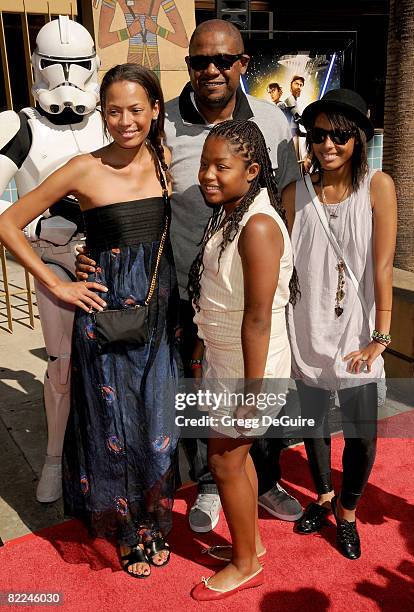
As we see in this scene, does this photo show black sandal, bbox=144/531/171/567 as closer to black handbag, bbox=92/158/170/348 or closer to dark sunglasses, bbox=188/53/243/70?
black handbag, bbox=92/158/170/348

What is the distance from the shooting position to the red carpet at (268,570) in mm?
2482

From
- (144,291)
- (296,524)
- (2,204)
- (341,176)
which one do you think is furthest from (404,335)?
(2,204)

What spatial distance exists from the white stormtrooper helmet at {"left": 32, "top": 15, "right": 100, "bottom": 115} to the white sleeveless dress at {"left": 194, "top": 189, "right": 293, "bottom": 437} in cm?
127

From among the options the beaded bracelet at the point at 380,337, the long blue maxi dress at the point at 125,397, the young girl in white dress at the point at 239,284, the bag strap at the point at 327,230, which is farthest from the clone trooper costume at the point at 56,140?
the beaded bracelet at the point at 380,337

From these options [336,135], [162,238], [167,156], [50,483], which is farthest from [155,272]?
[50,483]

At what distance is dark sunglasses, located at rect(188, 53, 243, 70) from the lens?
8.57 feet

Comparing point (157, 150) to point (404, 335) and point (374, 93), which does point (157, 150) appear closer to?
point (404, 335)

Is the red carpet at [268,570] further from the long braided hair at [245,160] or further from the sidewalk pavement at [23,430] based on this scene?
the long braided hair at [245,160]

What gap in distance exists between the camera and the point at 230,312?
84.8 inches

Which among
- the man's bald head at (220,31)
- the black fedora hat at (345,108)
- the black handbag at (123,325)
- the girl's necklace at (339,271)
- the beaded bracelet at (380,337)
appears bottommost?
the beaded bracelet at (380,337)

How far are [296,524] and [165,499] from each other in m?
0.72

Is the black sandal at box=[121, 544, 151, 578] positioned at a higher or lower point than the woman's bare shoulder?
lower

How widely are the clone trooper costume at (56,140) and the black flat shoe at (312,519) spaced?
4.20 ft

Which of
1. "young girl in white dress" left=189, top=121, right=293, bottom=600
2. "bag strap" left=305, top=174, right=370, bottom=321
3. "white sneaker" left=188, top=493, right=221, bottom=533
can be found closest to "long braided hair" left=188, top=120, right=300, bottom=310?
"young girl in white dress" left=189, top=121, right=293, bottom=600
